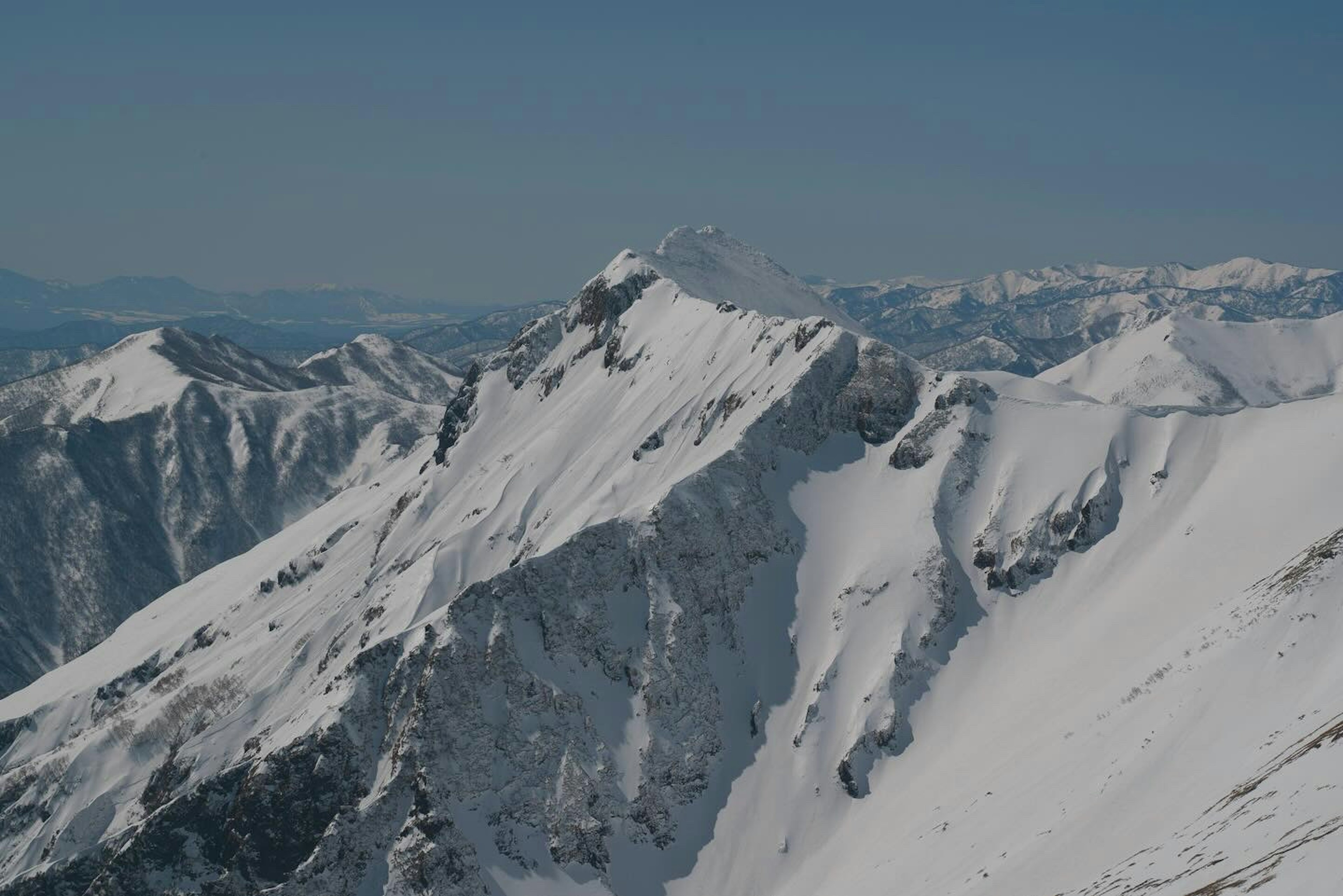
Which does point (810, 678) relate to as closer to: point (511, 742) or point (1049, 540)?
point (1049, 540)

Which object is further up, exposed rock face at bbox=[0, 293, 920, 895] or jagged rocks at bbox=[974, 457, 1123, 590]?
jagged rocks at bbox=[974, 457, 1123, 590]

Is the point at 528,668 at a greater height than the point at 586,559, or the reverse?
the point at 586,559

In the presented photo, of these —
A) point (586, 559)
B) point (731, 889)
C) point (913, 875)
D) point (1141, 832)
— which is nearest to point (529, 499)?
point (586, 559)

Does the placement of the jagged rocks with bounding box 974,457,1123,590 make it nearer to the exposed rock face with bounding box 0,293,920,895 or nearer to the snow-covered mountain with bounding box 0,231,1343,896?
the snow-covered mountain with bounding box 0,231,1343,896

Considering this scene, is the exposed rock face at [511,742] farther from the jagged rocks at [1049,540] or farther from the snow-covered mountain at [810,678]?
the jagged rocks at [1049,540]

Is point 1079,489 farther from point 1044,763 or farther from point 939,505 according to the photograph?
point 1044,763

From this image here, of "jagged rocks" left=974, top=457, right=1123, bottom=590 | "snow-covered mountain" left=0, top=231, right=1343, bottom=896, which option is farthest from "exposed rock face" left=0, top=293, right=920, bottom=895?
"jagged rocks" left=974, top=457, right=1123, bottom=590

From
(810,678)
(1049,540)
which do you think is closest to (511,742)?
(810,678)

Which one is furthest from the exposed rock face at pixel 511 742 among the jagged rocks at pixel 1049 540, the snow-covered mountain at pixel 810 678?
the jagged rocks at pixel 1049 540
